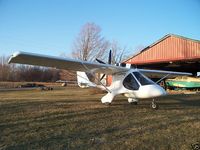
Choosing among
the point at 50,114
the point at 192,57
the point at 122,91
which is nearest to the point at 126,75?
the point at 122,91

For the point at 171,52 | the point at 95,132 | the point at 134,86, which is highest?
the point at 171,52

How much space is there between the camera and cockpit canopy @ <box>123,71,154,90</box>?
35.6 feet

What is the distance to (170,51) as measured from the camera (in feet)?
83.4

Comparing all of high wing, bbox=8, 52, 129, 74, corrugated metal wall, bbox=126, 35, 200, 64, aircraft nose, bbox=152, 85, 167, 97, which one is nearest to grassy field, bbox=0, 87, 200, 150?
aircraft nose, bbox=152, 85, 167, 97

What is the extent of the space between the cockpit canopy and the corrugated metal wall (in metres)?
13.9

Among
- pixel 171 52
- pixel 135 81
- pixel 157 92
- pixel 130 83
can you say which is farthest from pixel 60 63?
pixel 171 52

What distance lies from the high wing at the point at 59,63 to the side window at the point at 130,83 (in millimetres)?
746

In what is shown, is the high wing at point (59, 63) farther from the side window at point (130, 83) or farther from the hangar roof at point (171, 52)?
the hangar roof at point (171, 52)

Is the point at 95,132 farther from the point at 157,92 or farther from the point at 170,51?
the point at 170,51

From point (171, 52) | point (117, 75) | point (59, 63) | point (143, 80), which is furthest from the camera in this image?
point (171, 52)

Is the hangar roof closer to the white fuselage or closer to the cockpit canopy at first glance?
the white fuselage

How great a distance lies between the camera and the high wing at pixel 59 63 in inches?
375

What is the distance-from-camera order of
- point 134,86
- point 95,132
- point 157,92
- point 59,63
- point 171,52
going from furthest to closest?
1. point 171,52
2. point 59,63
3. point 134,86
4. point 157,92
5. point 95,132

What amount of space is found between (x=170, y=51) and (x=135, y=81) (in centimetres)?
1570
